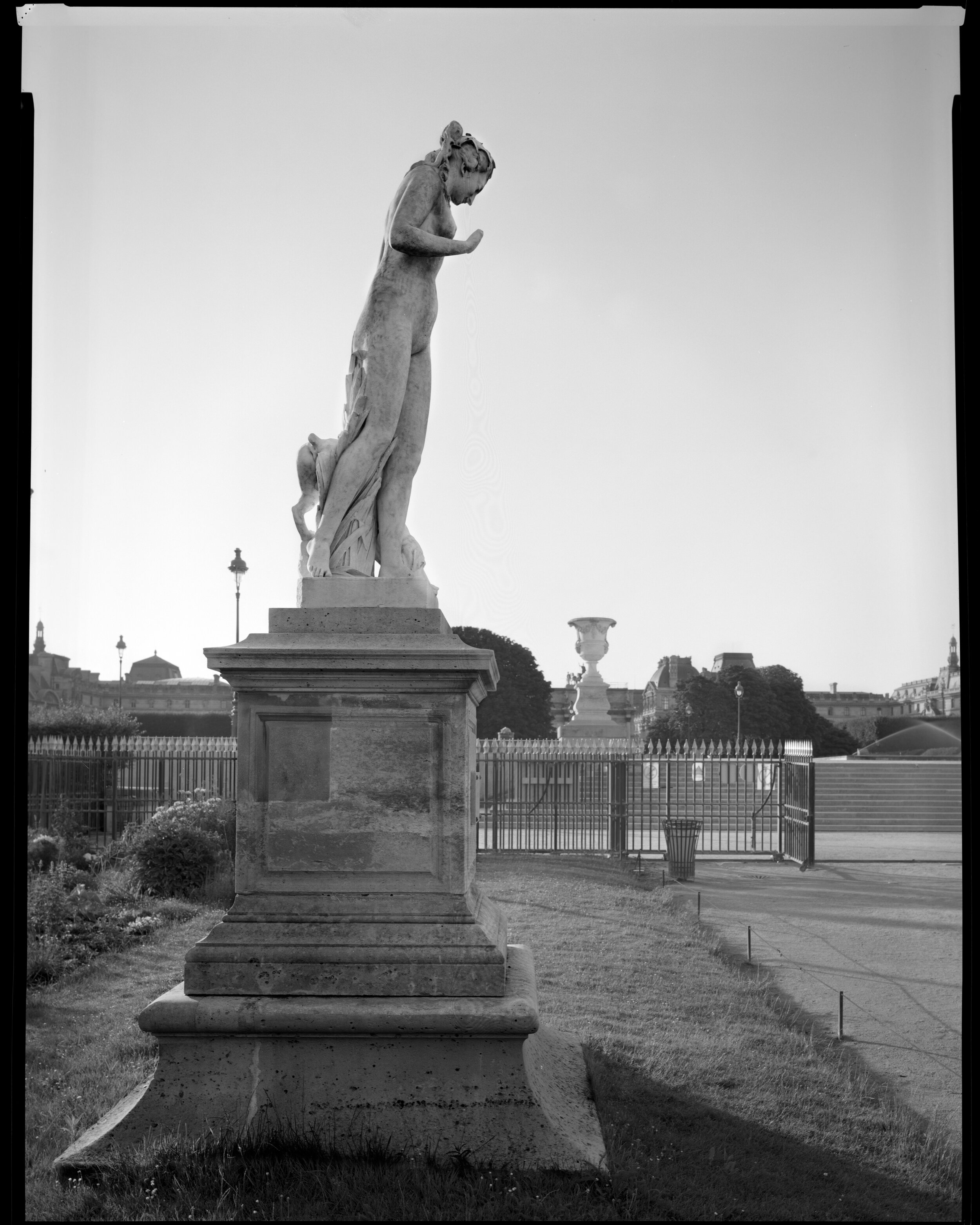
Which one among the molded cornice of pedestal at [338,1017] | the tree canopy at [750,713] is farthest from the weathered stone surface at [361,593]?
the tree canopy at [750,713]

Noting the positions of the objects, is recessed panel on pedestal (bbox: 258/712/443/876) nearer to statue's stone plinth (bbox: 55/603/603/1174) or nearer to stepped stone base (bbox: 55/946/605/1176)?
statue's stone plinth (bbox: 55/603/603/1174)

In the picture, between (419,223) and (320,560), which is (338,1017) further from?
(419,223)

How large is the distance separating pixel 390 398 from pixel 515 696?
126 ft

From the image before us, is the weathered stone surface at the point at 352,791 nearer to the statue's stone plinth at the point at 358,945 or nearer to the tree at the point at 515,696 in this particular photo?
the statue's stone plinth at the point at 358,945

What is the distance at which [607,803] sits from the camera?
17750 mm

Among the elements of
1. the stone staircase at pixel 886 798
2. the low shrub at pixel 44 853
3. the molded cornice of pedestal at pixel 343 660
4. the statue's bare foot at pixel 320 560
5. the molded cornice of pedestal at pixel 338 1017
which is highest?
the statue's bare foot at pixel 320 560

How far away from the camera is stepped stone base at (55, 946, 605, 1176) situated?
12.6ft

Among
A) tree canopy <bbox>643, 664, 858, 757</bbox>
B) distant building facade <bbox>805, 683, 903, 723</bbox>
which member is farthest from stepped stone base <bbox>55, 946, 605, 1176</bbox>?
distant building facade <bbox>805, 683, 903, 723</bbox>

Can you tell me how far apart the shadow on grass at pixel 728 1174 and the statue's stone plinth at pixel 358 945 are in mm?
177

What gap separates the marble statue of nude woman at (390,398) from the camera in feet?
15.7

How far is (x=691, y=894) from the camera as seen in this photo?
12562 millimetres

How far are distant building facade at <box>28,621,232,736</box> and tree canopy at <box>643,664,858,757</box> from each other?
20.9 meters

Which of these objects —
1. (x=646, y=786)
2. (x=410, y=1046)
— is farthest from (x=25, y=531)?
(x=646, y=786)

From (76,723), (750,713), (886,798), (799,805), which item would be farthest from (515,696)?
(799,805)
